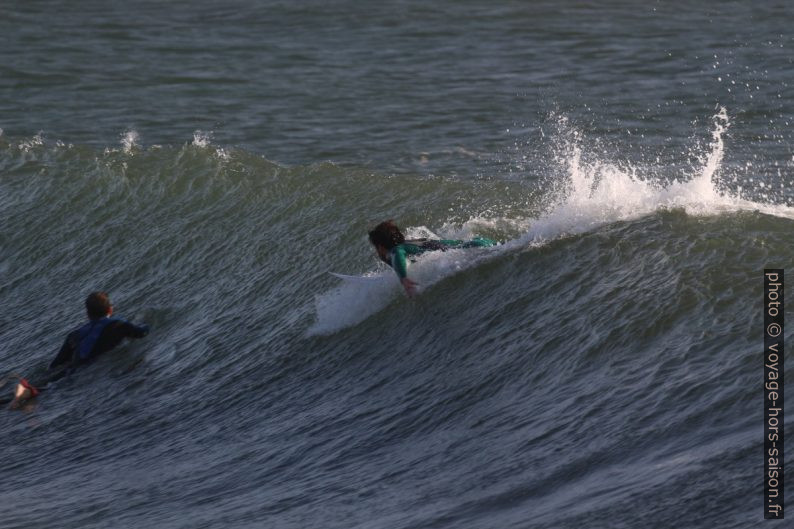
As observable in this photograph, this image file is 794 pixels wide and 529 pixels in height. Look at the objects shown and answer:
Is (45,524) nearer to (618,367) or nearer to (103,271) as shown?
(618,367)

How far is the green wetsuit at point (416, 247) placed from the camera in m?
10.7

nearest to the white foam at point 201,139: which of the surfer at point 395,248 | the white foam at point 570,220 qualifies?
the white foam at point 570,220

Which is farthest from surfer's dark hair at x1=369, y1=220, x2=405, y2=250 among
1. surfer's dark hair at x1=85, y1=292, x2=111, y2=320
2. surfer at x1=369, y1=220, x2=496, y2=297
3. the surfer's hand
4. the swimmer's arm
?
surfer's dark hair at x1=85, y1=292, x2=111, y2=320

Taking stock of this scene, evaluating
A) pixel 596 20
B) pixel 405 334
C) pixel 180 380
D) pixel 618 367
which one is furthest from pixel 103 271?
pixel 596 20

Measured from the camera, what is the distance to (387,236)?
10695 millimetres

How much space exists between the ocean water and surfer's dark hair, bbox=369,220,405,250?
575 millimetres

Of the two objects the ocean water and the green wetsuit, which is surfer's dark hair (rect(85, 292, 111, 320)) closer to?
the ocean water

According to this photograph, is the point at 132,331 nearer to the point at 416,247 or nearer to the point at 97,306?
the point at 97,306

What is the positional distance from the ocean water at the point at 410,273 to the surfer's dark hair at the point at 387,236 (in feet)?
1.89

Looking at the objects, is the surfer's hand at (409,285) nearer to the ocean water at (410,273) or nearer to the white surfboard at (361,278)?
the ocean water at (410,273)

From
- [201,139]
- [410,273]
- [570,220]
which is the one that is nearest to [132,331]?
[410,273]

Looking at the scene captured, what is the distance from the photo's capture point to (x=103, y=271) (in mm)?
14453

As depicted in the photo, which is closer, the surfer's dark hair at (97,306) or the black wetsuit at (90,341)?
the black wetsuit at (90,341)

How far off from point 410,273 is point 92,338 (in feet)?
9.69
